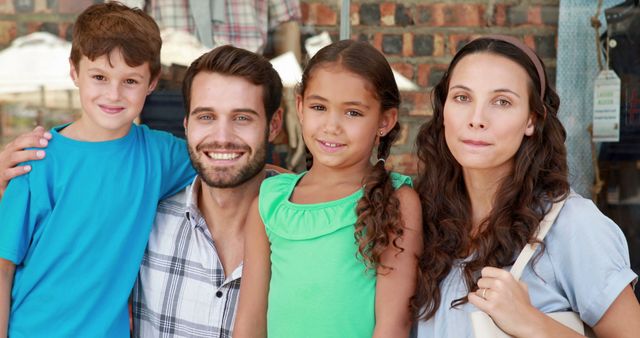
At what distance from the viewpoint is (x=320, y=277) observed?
1889 mm

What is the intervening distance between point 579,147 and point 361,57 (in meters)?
1.60

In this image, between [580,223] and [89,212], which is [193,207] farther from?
[580,223]

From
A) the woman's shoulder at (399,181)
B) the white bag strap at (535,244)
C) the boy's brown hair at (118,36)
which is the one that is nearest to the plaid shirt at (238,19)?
the boy's brown hair at (118,36)

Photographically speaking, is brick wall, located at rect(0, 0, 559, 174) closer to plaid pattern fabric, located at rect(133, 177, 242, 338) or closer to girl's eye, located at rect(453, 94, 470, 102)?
plaid pattern fabric, located at rect(133, 177, 242, 338)

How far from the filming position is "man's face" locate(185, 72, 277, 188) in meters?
2.25

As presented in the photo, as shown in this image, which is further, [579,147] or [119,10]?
[579,147]

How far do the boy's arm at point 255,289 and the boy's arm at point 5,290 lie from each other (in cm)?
68

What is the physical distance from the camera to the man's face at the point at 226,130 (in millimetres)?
2254

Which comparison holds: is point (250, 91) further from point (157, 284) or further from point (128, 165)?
point (157, 284)

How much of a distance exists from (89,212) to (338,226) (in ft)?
2.53

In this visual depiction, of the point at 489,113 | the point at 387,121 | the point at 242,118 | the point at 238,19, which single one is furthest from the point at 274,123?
the point at 238,19

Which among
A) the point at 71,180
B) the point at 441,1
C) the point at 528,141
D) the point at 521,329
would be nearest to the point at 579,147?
the point at 441,1

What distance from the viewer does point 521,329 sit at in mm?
1627

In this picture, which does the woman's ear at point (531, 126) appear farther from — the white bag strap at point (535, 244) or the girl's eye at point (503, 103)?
the white bag strap at point (535, 244)
